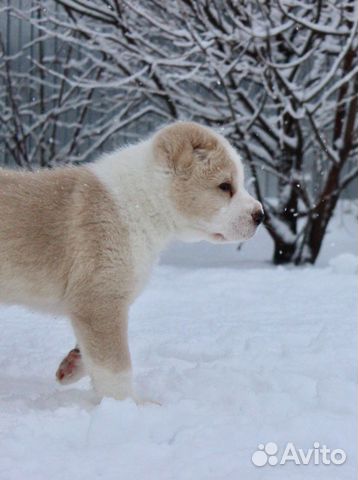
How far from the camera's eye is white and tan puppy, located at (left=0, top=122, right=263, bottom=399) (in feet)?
10.3

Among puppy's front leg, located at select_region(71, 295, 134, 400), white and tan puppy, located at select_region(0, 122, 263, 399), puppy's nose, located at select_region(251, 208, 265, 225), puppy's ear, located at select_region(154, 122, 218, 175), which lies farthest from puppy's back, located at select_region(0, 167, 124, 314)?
puppy's nose, located at select_region(251, 208, 265, 225)

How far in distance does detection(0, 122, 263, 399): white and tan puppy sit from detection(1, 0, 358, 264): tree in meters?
4.13

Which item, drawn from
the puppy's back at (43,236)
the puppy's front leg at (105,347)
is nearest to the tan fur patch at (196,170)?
the puppy's back at (43,236)

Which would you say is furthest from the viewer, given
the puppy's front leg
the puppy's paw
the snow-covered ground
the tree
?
the tree

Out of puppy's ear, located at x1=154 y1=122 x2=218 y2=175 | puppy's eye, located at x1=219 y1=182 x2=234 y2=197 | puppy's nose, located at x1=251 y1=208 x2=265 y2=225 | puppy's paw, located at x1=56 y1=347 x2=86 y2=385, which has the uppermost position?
puppy's ear, located at x1=154 y1=122 x2=218 y2=175

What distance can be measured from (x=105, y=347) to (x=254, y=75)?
18.8 ft

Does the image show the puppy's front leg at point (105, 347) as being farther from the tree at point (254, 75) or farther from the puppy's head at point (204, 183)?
the tree at point (254, 75)

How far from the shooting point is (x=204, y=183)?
327 cm

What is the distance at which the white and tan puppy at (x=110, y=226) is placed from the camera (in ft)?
10.3

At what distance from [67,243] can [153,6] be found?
6.08 m

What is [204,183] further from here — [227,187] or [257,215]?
[257,215]

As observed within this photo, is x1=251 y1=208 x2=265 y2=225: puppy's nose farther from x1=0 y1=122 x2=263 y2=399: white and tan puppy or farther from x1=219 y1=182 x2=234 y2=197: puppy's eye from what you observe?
x1=219 y1=182 x2=234 y2=197: puppy's eye

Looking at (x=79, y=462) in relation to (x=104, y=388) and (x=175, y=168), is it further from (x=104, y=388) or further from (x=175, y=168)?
(x=175, y=168)

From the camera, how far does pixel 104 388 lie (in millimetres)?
3105
